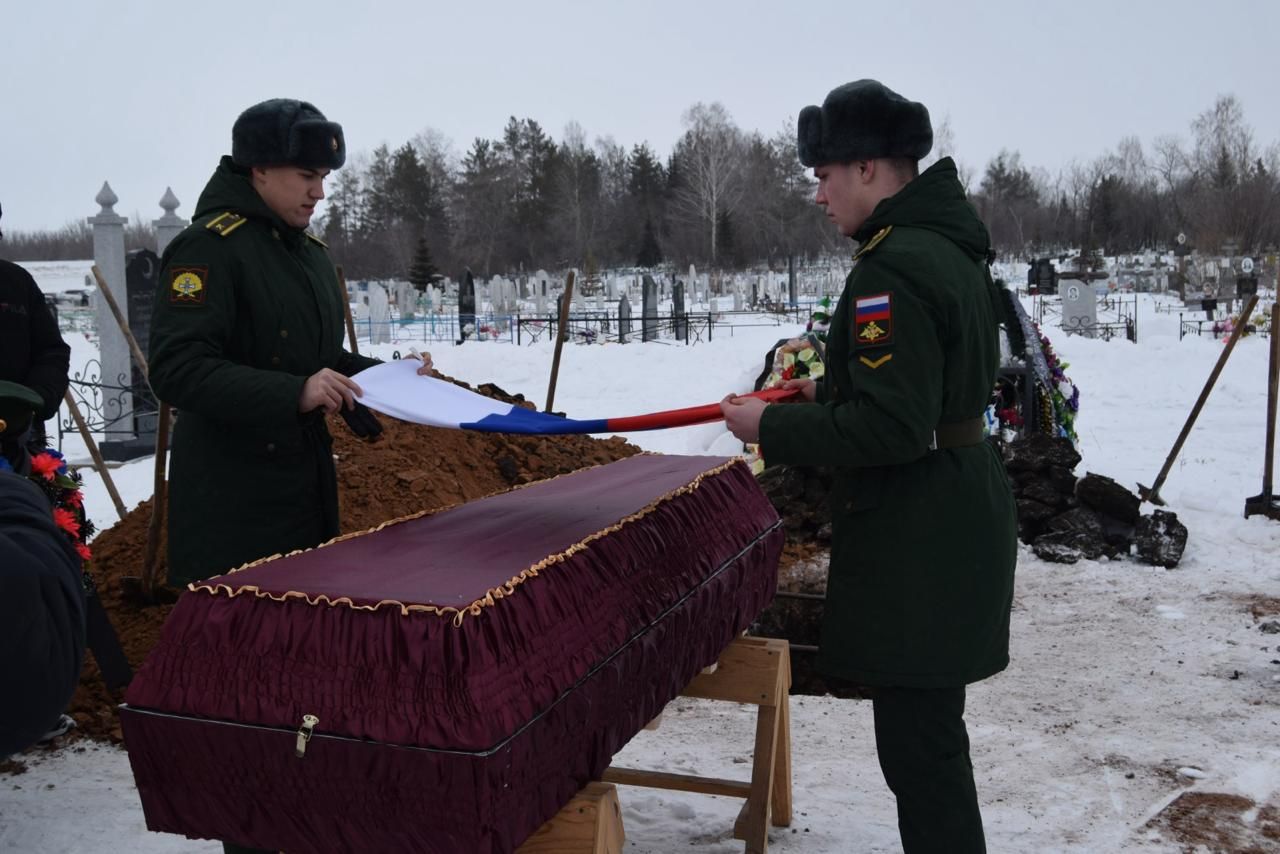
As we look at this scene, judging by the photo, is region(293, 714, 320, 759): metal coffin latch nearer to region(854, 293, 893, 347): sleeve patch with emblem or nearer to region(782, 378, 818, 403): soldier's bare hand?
region(854, 293, 893, 347): sleeve patch with emblem

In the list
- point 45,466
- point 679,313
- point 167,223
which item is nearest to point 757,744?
point 45,466

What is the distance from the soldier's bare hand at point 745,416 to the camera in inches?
99.2

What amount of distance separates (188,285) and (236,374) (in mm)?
275

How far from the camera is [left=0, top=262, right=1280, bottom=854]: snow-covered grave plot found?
3.51 m

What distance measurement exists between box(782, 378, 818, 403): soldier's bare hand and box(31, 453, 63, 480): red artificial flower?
2311mm

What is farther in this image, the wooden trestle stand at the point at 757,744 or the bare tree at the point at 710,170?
the bare tree at the point at 710,170

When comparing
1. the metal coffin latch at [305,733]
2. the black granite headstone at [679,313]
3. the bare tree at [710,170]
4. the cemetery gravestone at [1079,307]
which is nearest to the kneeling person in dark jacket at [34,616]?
the metal coffin latch at [305,733]

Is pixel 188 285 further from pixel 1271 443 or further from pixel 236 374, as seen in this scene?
pixel 1271 443

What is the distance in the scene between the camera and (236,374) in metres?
2.65

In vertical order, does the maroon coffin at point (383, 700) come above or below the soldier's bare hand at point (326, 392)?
below

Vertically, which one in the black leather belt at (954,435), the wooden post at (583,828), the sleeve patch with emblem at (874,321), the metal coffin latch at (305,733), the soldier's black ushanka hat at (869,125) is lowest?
the wooden post at (583,828)

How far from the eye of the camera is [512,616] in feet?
6.75

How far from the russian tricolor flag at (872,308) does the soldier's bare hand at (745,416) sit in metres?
0.30

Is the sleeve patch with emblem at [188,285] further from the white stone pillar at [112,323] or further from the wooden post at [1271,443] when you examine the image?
the white stone pillar at [112,323]
